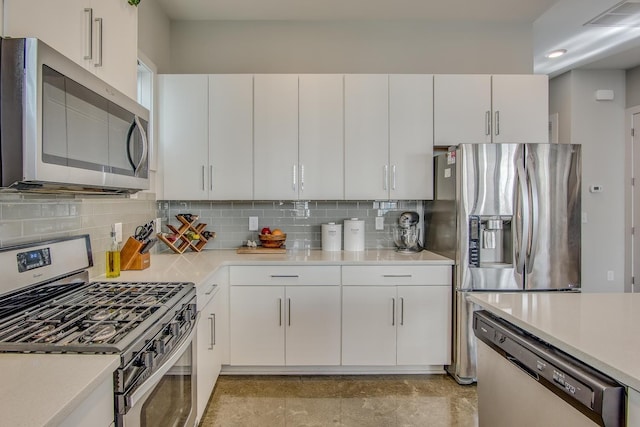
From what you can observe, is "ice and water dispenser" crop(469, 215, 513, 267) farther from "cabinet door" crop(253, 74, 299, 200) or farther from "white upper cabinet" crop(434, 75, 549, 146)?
"cabinet door" crop(253, 74, 299, 200)

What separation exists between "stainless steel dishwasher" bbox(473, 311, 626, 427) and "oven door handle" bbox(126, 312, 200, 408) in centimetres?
120

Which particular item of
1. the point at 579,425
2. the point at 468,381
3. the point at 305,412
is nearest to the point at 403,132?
the point at 468,381

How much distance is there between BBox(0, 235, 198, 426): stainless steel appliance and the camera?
1.08 metres

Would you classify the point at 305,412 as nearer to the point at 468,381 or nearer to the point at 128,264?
the point at 468,381

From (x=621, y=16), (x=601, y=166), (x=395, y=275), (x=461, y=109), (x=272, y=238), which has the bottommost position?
(x=395, y=275)

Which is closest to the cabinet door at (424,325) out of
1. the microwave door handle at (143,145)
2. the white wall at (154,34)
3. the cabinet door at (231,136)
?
the cabinet door at (231,136)

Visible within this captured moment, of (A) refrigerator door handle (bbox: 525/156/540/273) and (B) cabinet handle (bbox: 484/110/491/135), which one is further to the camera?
(B) cabinet handle (bbox: 484/110/491/135)

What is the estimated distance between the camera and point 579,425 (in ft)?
3.34

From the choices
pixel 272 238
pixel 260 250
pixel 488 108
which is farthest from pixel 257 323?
pixel 488 108

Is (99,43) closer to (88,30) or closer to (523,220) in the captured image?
(88,30)

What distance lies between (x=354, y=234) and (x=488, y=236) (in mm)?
998

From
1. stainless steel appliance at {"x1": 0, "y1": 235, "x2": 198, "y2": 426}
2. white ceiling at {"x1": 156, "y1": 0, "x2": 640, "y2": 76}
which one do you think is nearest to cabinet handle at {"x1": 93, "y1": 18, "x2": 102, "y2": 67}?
stainless steel appliance at {"x1": 0, "y1": 235, "x2": 198, "y2": 426}

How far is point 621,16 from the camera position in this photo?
311 cm

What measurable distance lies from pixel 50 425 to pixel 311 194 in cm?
233
